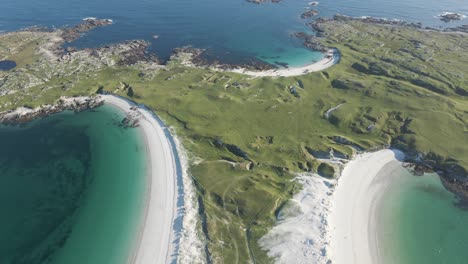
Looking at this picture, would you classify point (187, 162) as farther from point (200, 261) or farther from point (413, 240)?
point (413, 240)

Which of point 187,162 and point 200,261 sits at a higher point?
point 187,162

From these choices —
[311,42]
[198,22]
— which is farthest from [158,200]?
[198,22]

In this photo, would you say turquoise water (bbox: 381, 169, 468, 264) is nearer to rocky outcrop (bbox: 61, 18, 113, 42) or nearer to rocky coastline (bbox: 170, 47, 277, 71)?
rocky coastline (bbox: 170, 47, 277, 71)

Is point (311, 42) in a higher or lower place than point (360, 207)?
higher

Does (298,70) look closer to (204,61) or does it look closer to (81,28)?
(204,61)

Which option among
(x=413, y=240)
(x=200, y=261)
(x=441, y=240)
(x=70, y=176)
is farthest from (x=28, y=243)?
(x=441, y=240)

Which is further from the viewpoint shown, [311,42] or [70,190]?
[311,42]

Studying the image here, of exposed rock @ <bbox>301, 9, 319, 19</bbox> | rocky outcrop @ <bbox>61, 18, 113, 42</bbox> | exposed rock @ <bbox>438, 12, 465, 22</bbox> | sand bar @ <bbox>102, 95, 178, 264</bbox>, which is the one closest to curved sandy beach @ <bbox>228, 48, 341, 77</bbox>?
sand bar @ <bbox>102, 95, 178, 264</bbox>
